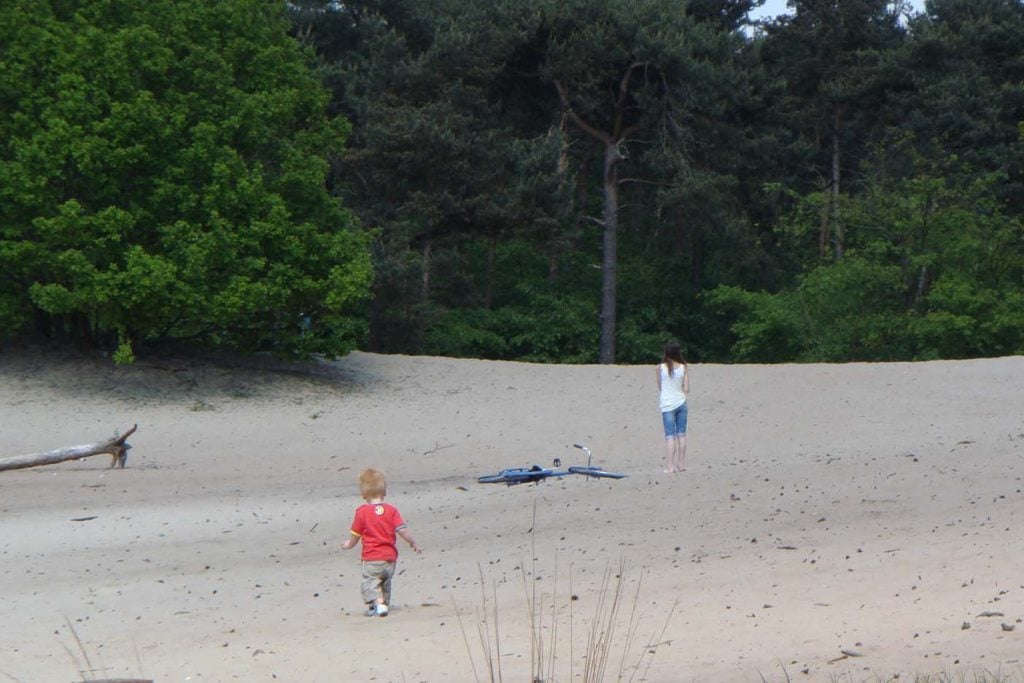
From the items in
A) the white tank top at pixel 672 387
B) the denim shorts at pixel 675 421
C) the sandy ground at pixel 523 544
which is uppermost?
the white tank top at pixel 672 387

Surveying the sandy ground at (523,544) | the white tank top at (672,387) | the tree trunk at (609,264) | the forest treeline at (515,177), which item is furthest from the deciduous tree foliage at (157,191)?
the tree trunk at (609,264)

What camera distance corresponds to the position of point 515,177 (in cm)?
4306

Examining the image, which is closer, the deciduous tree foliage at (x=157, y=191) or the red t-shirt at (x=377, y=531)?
the red t-shirt at (x=377, y=531)

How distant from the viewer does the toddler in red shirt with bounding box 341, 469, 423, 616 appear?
407 inches

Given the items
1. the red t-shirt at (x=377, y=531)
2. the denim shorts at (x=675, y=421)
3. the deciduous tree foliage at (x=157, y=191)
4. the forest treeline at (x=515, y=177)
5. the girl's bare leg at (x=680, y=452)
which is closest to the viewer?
the red t-shirt at (x=377, y=531)

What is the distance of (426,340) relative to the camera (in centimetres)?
4297

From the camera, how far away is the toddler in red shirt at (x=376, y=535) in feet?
33.9

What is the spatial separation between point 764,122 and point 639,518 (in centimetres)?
3599

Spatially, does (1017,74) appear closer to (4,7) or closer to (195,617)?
(4,7)

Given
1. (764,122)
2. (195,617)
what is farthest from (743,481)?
(764,122)

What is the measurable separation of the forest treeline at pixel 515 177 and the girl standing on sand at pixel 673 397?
11.7 m

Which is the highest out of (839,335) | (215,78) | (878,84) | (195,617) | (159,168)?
(878,84)

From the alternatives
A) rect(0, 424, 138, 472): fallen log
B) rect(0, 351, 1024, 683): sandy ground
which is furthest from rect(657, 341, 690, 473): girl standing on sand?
rect(0, 424, 138, 472): fallen log

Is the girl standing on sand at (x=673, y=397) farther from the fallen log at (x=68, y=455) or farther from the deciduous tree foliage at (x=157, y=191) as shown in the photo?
the deciduous tree foliage at (x=157, y=191)
